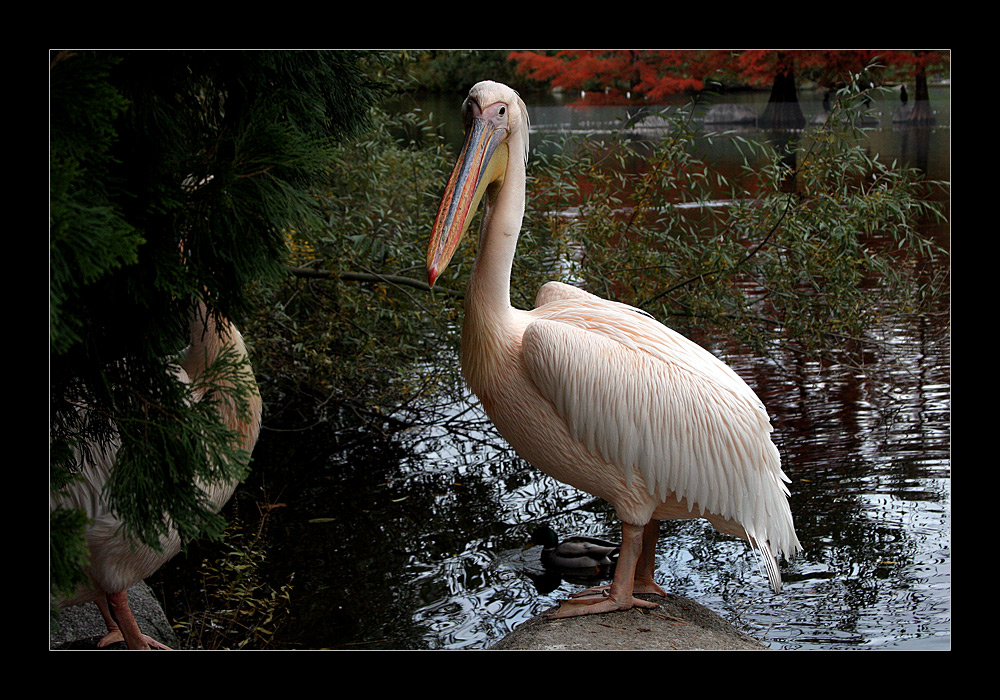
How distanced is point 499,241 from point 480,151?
272 millimetres

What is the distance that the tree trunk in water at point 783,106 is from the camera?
2981 millimetres

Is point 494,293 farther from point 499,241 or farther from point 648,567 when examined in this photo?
point 648,567

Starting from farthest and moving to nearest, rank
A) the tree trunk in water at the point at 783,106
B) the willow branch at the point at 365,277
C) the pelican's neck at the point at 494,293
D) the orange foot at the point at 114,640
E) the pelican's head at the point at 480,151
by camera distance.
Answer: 1. the willow branch at the point at 365,277
2. the tree trunk in water at the point at 783,106
3. the orange foot at the point at 114,640
4. the pelican's neck at the point at 494,293
5. the pelican's head at the point at 480,151

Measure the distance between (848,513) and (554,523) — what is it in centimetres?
135

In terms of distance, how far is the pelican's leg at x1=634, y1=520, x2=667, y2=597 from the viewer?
2838 millimetres

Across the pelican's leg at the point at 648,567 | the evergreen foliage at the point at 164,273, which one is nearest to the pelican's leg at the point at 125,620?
the evergreen foliage at the point at 164,273

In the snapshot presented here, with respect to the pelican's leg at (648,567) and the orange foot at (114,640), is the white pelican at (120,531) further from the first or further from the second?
the pelican's leg at (648,567)

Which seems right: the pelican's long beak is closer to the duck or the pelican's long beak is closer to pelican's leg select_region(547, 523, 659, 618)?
pelican's leg select_region(547, 523, 659, 618)

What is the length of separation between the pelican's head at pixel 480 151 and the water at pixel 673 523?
42.1 inches

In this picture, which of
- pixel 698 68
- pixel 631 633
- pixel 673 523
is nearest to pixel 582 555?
pixel 673 523

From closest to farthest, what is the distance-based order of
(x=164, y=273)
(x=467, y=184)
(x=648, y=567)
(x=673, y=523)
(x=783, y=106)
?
(x=164, y=273)
(x=467, y=184)
(x=648, y=567)
(x=783, y=106)
(x=673, y=523)

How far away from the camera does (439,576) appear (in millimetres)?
3756

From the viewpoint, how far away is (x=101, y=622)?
123 inches
